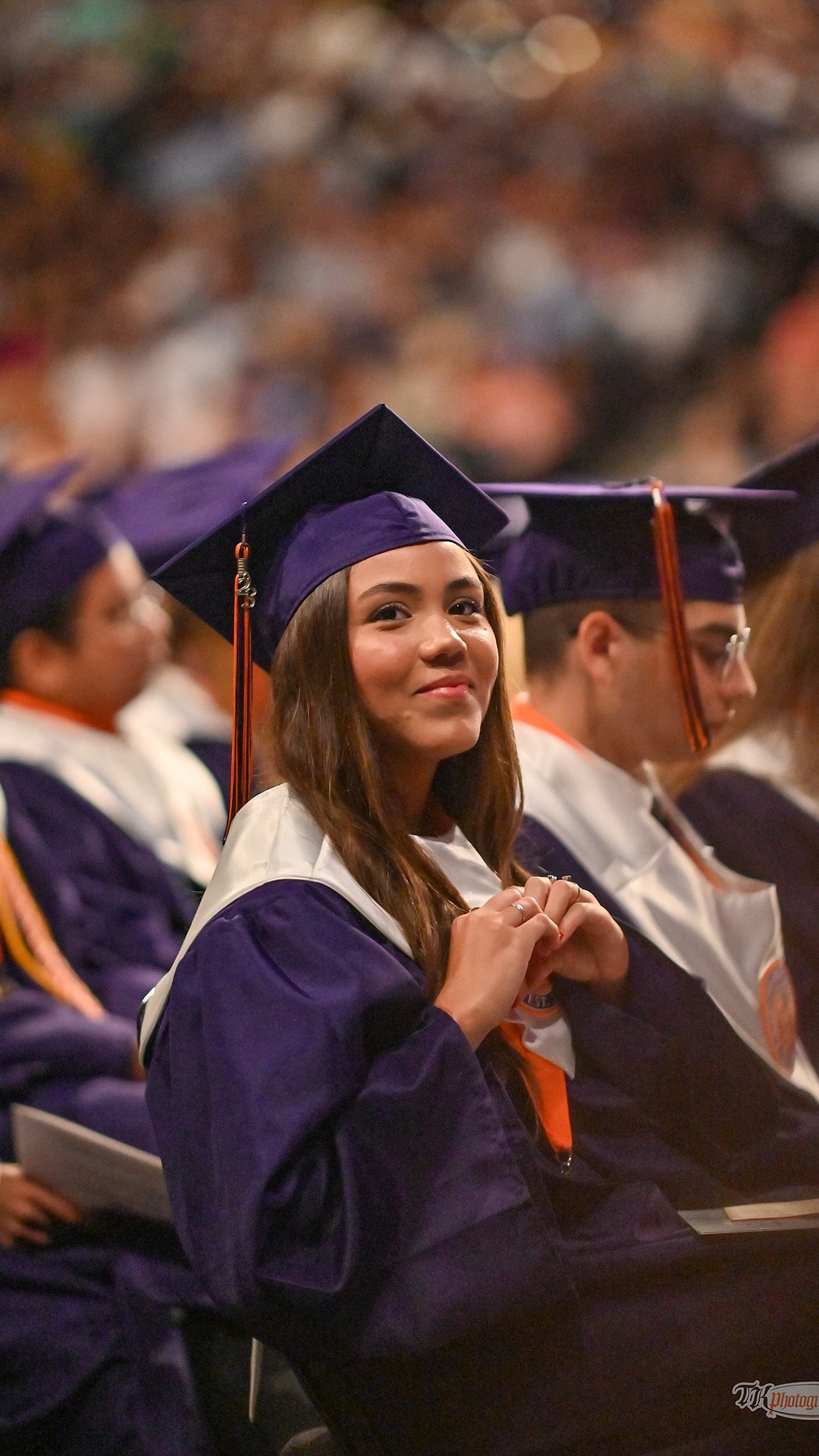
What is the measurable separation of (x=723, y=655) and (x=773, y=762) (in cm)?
38

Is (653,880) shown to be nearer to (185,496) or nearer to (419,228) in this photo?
(185,496)

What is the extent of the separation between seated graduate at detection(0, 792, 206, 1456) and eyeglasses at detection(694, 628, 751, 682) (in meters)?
1.09

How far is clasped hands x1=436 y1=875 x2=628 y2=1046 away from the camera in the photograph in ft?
3.73

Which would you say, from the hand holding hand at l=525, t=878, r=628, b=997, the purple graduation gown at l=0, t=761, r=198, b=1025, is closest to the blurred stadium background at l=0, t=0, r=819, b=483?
the purple graduation gown at l=0, t=761, r=198, b=1025

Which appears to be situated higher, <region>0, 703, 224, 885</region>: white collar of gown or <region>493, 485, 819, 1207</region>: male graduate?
<region>0, 703, 224, 885</region>: white collar of gown

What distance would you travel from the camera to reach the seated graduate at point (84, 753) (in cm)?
242

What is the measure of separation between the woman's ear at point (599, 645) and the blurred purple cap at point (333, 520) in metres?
0.30

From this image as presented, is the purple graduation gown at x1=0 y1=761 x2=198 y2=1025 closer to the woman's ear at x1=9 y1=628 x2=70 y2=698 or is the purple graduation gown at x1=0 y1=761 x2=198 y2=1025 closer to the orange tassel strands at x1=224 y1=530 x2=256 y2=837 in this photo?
the woman's ear at x1=9 y1=628 x2=70 y2=698

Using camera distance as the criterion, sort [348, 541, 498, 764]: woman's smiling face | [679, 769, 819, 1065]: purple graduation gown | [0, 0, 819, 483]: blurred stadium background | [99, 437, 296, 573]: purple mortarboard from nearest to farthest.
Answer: [348, 541, 498, 764]: woman's smiling face
[679, 769, 819, 1065]: purple graduation gown
[99, 437, 296, 573]: purple mortarboard
[0, 0, 819, 483]: blurred stadium background

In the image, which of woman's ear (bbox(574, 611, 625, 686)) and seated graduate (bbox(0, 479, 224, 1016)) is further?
seated graduate (bbox(0, 479, 224, 1016))

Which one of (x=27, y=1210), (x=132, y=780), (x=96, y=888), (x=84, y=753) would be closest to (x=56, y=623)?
(x=84, y=753)

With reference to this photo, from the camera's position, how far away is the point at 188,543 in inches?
77.3

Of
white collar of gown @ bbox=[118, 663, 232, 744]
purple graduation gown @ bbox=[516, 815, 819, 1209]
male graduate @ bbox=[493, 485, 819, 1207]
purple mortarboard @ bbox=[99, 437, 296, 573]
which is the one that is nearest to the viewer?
purple graduation gown @ bbox=[516, 815, 819, 1209]

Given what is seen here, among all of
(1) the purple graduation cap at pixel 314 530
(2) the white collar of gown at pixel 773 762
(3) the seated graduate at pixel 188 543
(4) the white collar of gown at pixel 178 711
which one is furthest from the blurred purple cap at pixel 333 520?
(4) the white collar of gown at pixel 178 711
